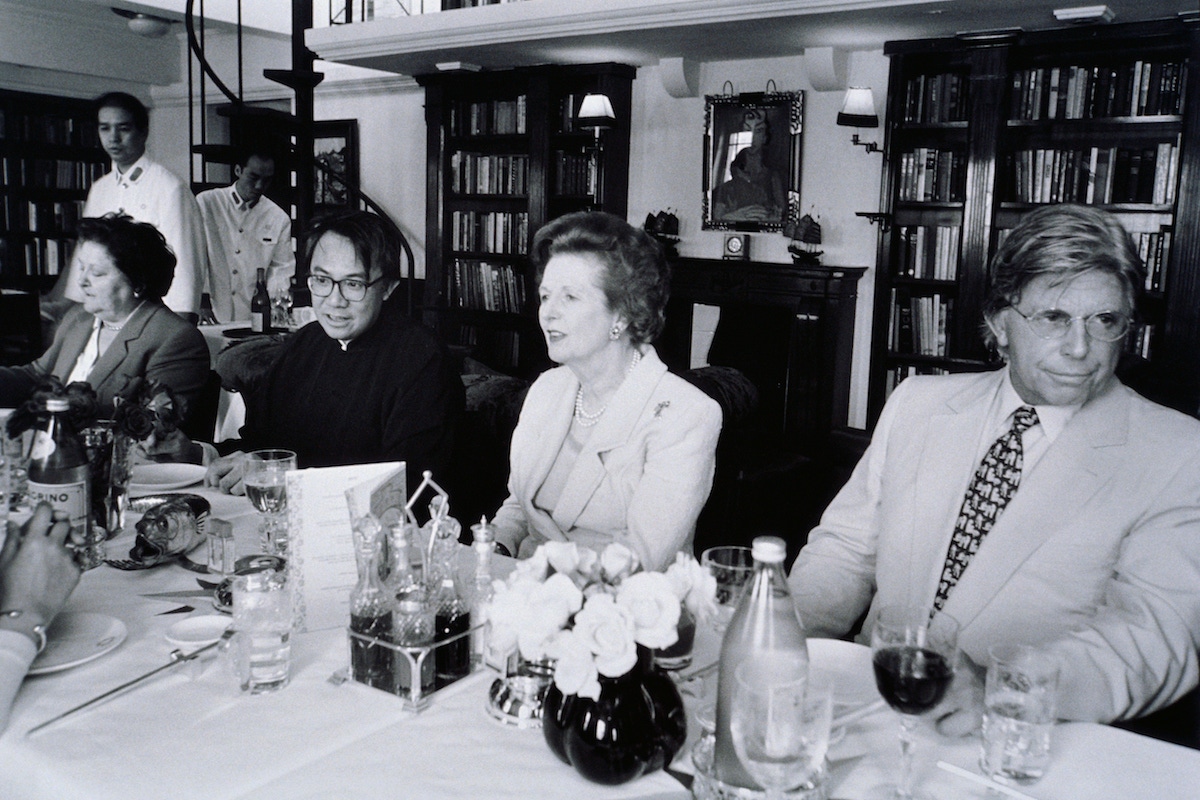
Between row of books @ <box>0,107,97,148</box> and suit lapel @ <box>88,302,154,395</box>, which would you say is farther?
row of books @ <box>0,107,97,148</box>

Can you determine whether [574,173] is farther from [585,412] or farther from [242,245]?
[585,412]

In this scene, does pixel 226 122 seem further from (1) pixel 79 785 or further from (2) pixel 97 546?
(1) pixel 79 785

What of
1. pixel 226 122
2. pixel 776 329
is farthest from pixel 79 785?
pixel 226 122

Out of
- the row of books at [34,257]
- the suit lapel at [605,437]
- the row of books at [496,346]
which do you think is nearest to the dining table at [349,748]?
the suit lapel at [605,437]

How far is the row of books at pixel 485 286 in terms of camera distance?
25.1 feet

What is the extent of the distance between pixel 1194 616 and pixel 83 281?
307 cm

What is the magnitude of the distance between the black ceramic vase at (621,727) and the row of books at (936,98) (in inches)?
210

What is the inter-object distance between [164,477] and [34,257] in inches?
336

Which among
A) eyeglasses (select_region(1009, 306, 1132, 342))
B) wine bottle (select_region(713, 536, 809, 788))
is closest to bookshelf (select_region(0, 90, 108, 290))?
eyeglasses (select_region(1009, 306, 1132, 342))

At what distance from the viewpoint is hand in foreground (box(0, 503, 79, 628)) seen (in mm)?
1344

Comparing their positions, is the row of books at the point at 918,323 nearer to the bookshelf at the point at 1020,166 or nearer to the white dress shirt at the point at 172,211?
the bookshelf at the point at 1020,166

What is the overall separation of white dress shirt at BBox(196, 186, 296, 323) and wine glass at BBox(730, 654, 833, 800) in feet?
22.2

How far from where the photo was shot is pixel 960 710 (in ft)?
4.02

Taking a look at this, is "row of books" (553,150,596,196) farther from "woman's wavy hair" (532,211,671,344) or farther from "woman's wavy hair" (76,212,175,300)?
"woman's wavy hair" (532,211,671,344)
